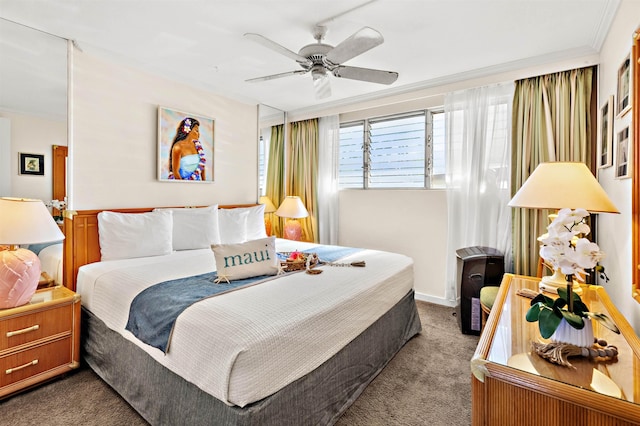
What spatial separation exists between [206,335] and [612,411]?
56.8 inches

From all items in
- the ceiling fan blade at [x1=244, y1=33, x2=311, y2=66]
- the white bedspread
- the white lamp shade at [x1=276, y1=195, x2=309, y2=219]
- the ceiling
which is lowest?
the white bedspread

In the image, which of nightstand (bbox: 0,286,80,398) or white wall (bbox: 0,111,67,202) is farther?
white wall (bbox: 0,111,67,202)

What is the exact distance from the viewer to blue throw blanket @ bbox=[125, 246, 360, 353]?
5.30 feet

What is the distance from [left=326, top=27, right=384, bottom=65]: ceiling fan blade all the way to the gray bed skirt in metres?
1.88

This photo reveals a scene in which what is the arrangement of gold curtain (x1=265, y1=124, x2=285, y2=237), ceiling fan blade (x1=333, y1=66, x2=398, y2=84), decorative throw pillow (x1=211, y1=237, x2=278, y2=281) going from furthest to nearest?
1. gold curtain (x1=265, y1=124, x2=285, y2=237)
2. ceiling fan blade (x1=333, y1=66, x2=398, y2=84)
3. decorative throw pillow (x1=211, y1=237, x2=278, y2=281)

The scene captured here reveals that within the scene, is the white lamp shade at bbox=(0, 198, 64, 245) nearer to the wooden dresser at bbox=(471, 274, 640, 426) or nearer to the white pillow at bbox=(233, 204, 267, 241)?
the white pillow at bbox=(233, 204, 267, 241)

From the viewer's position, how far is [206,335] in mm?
1432

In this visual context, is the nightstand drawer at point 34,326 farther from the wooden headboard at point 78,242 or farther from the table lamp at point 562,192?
the table lamp at point 562,192

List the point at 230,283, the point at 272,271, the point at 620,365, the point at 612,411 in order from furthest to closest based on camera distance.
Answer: the point at 272,271
the point at 230,283
the point at 620,365
the point at 612,411

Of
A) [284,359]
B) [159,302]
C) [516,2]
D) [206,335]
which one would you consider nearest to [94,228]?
[159,302]

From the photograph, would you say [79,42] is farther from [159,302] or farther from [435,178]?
[435,178]

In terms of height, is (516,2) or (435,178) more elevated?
(516,2)

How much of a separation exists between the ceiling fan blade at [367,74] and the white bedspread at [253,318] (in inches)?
59.5

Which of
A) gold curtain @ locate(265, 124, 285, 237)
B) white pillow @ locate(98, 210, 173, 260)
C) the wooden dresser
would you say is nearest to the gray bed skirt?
white pillow @ locate(98, 210, 173, 260)
